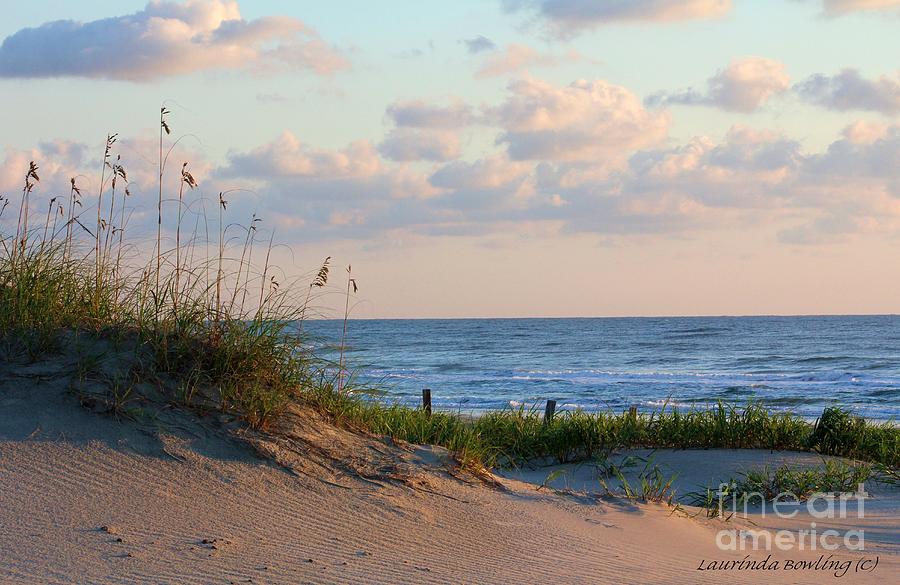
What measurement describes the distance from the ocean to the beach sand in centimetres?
152

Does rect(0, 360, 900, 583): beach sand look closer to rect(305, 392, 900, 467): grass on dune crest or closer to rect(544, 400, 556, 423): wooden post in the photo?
rect(305, 392, 900, 467): grass on dune crest

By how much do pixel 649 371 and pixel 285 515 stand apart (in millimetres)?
36546

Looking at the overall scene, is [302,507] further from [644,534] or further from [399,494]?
[644,534]

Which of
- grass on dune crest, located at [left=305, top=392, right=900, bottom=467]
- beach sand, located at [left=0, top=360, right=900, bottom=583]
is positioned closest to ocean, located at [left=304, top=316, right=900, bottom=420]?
beach sand, located at [left=0, top=360, right=900, bottom=583]

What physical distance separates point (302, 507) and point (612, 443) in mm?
4908

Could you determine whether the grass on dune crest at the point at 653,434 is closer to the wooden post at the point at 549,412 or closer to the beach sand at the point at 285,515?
the wooden post at the point at 549,412

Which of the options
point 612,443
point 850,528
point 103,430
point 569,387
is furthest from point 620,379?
point 103,430

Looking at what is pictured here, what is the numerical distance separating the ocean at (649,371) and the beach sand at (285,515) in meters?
1.52

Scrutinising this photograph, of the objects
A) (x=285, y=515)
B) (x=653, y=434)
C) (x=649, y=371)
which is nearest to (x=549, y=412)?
(x=653, y=434)

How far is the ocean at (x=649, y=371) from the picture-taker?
26.9 metres

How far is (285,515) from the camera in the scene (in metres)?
5.33

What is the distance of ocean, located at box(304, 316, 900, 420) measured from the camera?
88.3 ft

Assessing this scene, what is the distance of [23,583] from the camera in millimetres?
4164

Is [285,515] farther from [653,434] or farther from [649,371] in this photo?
[649,371]
